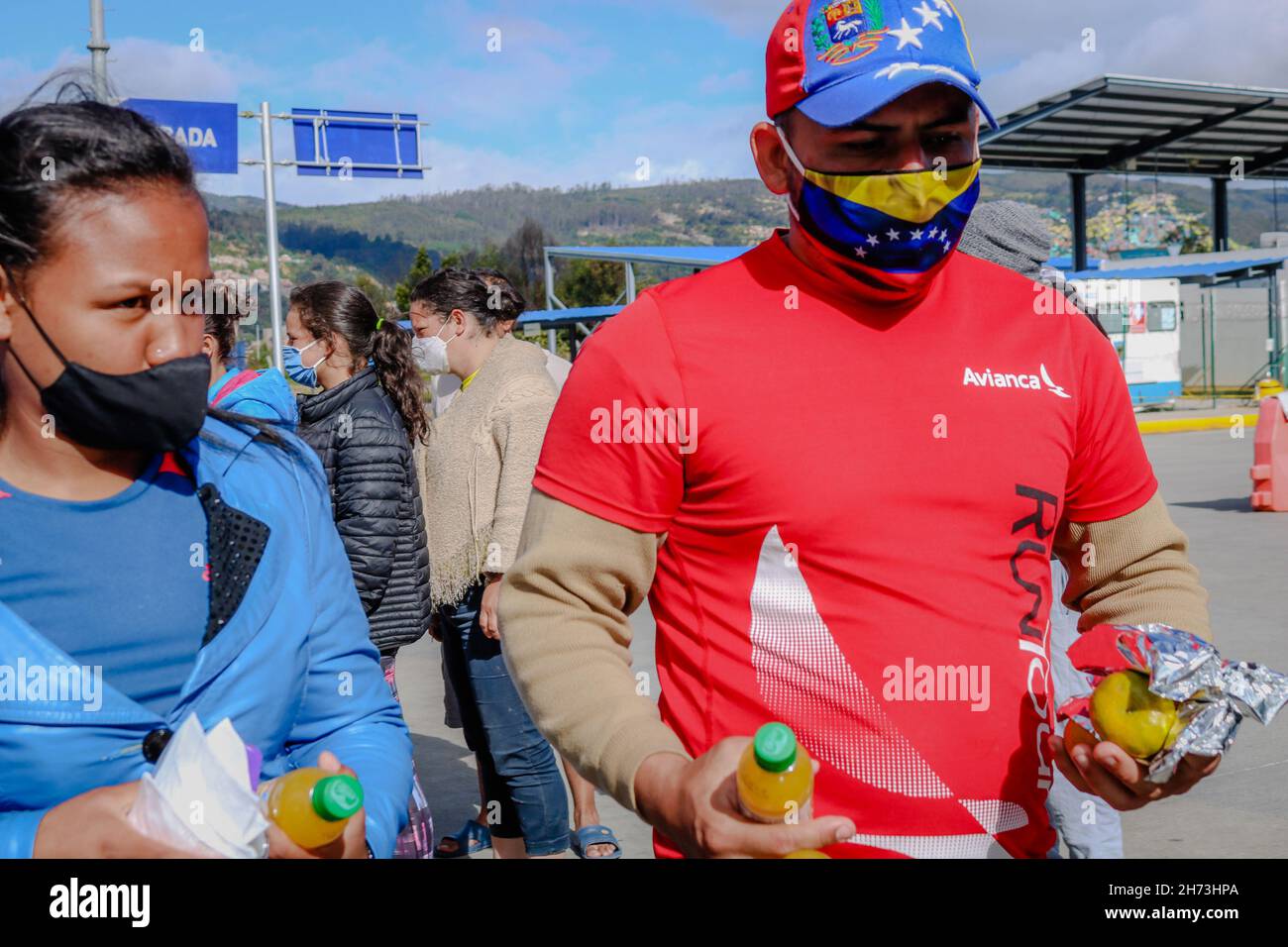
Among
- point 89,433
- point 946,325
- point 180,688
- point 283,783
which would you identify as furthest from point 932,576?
point 89,433

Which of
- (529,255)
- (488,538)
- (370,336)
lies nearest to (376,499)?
(488,538)

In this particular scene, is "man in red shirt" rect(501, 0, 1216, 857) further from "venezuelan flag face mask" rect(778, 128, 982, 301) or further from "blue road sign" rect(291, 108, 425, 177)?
"blue road sign" rect(291, 108, 425, 177)

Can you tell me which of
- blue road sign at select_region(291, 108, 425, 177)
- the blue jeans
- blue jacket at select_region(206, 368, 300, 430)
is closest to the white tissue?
blue jacket at select_region(206, 368, 300, 430)

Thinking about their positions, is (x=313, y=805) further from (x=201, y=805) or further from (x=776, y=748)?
(x=776, y=748)

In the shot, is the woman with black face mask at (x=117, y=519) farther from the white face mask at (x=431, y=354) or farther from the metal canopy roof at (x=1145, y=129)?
the metal canopy roof at (x=1145, y=129)

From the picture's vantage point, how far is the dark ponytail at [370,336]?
5359mm

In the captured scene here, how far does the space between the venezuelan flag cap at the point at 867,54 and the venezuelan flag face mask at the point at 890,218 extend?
0.39 feet

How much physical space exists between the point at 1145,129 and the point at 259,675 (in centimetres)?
3555

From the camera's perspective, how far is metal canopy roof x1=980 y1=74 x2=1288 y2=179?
1179 inches

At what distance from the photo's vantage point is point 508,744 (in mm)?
5090

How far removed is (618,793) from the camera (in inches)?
→ 70.4

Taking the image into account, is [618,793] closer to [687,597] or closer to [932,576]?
[687,597]

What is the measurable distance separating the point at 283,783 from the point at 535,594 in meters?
0.46
